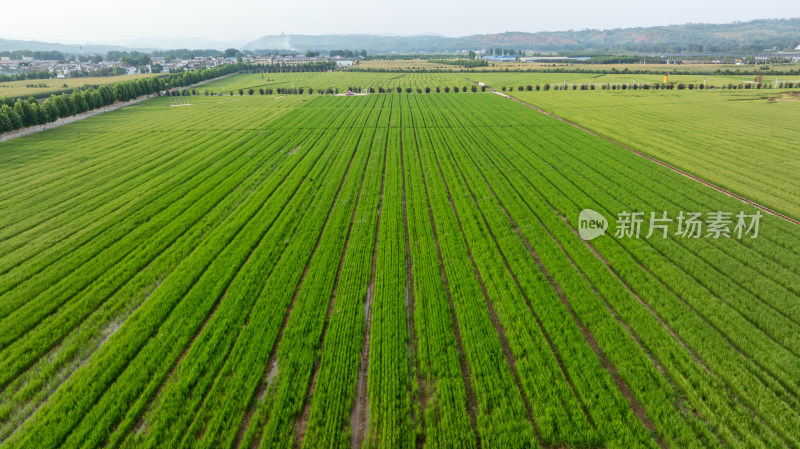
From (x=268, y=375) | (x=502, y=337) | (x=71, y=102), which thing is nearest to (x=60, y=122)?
(x=71, y=102)

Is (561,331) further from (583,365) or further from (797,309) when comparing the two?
(797,309)

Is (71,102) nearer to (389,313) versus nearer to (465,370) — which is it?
(389,313)

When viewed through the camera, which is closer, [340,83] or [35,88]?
[35,88]

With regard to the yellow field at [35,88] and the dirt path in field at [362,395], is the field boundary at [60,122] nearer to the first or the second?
the yellow field at [35,88]

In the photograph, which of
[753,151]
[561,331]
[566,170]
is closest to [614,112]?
[753,151]

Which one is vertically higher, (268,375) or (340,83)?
(340,83)

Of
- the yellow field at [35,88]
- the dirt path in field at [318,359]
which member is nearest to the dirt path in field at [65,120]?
the yellow field at [35,88]
